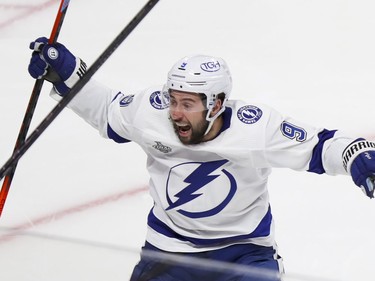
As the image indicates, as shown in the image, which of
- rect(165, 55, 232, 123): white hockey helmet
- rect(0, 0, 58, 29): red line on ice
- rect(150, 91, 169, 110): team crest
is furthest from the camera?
rect(0, 0, 58, 29): red line on ice

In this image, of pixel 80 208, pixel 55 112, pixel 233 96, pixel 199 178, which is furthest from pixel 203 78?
pixel 233 96

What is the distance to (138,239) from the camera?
3.13 m

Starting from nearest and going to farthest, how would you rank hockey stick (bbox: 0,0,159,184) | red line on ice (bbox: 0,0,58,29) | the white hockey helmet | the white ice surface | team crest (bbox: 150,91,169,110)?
1. hockey stick (bbox: 0,0,159,184)
2. the white hockey helmet
3. team crest (bbox: 150,91,169,110)
4. the white ice surface
5. red line on ice (bbox: 0,0,58,29)

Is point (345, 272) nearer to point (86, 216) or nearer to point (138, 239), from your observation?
point (138, 239)

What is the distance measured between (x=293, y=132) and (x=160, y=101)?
356 millimetres

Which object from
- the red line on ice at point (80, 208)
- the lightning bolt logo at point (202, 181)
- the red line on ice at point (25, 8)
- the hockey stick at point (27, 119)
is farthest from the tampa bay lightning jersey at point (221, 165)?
the red line on ice at point (25, 8)

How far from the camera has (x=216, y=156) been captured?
7.68 ft

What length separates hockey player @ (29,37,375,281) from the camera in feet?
7.52

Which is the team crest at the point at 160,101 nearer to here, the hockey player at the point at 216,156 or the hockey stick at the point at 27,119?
the hockey player at the point at 216,156

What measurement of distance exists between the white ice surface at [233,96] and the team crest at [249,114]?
1.86 feet

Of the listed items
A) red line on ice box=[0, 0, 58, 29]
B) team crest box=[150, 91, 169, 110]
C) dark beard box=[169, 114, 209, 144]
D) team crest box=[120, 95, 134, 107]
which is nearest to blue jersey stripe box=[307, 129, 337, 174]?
dark beard box=[169, 114, 209, 144]

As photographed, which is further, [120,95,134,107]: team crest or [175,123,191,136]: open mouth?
[120,95,134,107]: team crest

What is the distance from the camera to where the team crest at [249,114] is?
2330mm

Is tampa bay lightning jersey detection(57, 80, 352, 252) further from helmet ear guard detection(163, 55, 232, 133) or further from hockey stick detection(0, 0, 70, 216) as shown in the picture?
hockey stick detection(0, 0, 70, 216)
